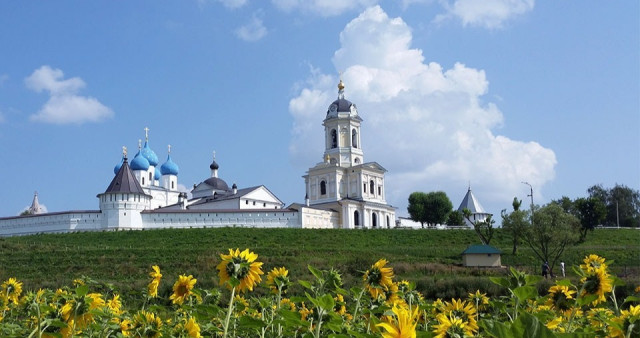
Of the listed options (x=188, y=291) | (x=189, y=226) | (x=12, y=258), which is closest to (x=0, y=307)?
(x=188, y=291)

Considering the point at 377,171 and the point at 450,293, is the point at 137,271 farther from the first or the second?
the point at 377,171

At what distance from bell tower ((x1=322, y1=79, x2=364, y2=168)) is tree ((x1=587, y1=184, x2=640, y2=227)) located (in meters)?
30.1

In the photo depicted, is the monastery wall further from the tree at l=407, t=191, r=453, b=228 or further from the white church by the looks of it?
the tree at l=407, t=191, r=453, b=228

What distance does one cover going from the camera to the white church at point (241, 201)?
51.0m

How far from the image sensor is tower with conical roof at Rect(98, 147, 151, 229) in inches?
1982

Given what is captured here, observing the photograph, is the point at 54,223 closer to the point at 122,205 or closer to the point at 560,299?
the point at 122,205

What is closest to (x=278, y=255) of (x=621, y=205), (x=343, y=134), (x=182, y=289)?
(x=343, y=134)

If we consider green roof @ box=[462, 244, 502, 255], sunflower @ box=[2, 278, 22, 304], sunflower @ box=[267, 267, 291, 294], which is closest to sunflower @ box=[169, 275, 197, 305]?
sunflower @ box=[267, 267, 291, 294]

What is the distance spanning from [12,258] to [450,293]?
2664 centimetres

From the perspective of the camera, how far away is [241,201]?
61.0 m

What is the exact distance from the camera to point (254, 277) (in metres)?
2.22

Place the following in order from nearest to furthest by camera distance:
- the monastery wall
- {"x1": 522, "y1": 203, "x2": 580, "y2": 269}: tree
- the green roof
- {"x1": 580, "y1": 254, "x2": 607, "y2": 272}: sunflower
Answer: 1. {"x1": 580, "y1": 254, "x2": 607, "y2": 272}: sunflower
2. the green roof
3. {"x1": 522, "y1": 203, "x2": 580, "y2": 269}: tree
4. the monastery wall

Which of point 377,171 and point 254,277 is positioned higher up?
point 377,171

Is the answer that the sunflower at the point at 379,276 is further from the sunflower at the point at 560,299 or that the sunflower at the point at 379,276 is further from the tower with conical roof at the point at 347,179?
the tower with conical roof at the point at 347,179
